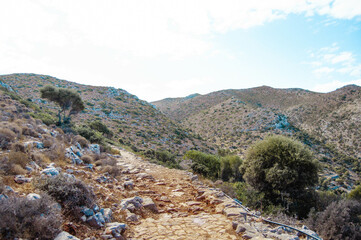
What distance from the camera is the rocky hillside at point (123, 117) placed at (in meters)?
33.4

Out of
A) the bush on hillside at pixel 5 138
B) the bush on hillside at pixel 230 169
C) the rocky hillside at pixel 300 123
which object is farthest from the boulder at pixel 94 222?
the rocky hillside at pixel 300 123

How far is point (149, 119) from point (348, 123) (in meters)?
42.9

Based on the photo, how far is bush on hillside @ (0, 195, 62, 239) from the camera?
2.85 metres

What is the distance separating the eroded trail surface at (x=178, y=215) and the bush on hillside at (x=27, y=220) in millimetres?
1611

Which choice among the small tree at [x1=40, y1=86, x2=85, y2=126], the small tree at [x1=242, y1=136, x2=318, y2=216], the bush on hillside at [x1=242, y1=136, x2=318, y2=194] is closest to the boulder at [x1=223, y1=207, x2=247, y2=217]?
the small tree at [x1=242, y1=136, x2=318, y2=216]

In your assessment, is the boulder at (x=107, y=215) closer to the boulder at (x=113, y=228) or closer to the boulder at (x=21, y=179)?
the boulder at (x=113, y=228)

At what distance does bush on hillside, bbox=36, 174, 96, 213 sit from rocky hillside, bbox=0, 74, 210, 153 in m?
23.0

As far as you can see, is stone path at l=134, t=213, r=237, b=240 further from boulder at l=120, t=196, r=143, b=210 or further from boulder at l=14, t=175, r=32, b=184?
boulder at l=14, t=175, r=32, b=184

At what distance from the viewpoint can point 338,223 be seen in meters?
5.76

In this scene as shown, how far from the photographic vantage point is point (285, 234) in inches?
177

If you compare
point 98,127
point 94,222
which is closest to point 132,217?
point 94,222

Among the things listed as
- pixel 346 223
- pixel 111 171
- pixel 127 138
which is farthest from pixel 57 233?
pixel 127 138

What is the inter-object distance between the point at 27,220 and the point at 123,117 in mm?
40451

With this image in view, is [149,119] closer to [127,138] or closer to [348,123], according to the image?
[127,138]
